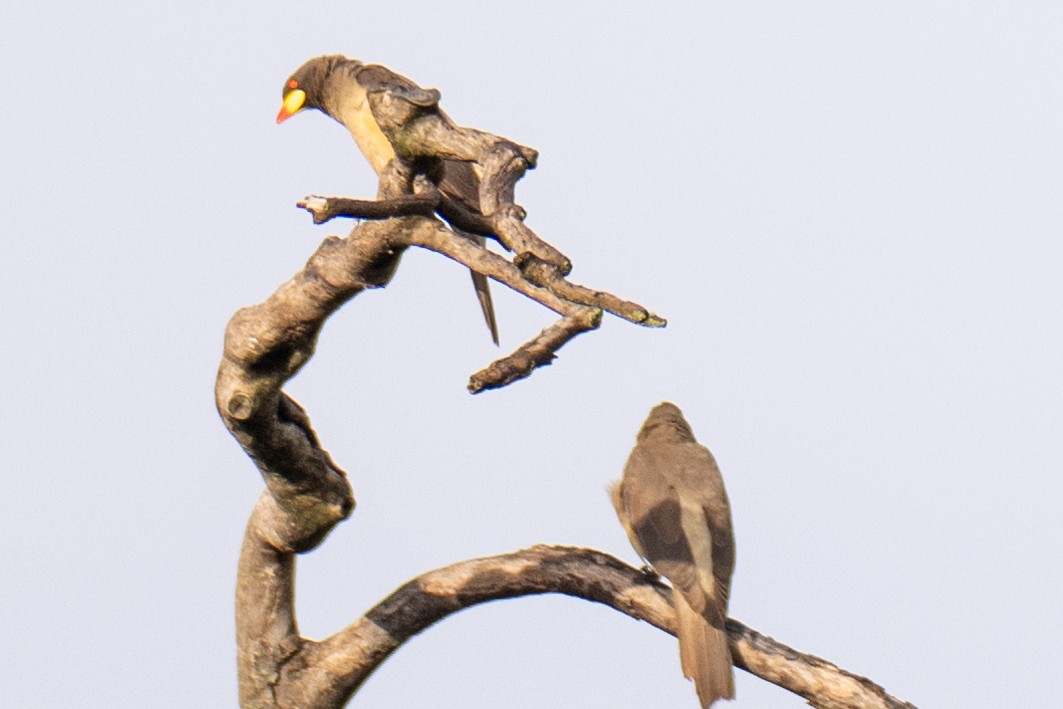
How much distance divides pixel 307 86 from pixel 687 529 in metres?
4.05

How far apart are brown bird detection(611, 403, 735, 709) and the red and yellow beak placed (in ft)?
10.5

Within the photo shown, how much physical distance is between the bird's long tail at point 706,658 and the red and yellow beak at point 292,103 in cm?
465

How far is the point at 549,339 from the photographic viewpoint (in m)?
3.34

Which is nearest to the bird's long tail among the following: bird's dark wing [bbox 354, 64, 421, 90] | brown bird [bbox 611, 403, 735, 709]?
brown bird [bbox 611, 403, 735, 709]

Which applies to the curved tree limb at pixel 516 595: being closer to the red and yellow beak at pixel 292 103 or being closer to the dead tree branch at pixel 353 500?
the dead tree branch at pixel 353 500

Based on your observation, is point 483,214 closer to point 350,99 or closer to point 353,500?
point 353,500

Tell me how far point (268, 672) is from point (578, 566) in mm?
1352

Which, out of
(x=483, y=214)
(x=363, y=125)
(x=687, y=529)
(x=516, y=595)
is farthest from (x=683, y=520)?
(x=363, y=125)

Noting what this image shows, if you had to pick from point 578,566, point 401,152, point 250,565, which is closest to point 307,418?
point 250,565

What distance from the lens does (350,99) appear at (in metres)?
8.52

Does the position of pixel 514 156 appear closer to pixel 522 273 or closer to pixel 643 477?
pixel 522 273

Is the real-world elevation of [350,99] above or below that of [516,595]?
above

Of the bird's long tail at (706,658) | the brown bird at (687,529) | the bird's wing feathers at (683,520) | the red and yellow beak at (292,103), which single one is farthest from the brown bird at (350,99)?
the bird's long tail at (706,658)

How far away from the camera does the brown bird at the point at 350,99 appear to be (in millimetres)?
8242
